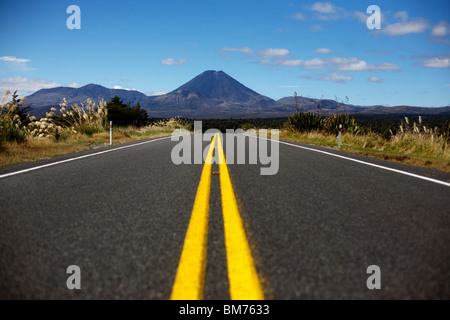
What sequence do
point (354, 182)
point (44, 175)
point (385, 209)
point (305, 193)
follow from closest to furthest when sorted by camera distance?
1. point (385, 209)
2. point (305, 193)
3. point (354, 182)
4. point (44, 175)

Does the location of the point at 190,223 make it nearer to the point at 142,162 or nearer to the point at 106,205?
the point at 106,205

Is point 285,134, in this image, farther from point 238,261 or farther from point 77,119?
point 238,261

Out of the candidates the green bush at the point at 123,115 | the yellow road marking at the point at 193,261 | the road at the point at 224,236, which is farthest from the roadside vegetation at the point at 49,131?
the green bush at the point at 123,115

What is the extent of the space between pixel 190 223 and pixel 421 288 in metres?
1.84

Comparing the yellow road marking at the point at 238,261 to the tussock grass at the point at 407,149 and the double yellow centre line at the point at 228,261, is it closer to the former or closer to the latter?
the double yellow centre line at the point at 228,261

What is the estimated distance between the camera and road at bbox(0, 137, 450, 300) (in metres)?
1.96

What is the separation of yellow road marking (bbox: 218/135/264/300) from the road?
2cm

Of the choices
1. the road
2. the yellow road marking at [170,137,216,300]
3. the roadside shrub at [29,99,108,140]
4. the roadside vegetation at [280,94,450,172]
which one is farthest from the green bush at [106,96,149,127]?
the yellow road marking at [170,137,216,300]

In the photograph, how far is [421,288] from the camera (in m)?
1.94

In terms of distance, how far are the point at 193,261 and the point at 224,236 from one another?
1.71 feet

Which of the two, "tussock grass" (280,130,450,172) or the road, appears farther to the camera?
"tussock grass" (280,130,450,172)

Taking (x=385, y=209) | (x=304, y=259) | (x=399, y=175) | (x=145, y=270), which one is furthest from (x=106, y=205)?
(x=399, y=175)

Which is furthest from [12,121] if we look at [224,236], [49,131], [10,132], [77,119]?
[224,236]

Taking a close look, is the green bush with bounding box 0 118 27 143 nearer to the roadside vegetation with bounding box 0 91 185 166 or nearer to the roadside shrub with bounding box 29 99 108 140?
the roadside vegetation with bounding box 0 91 185 166
